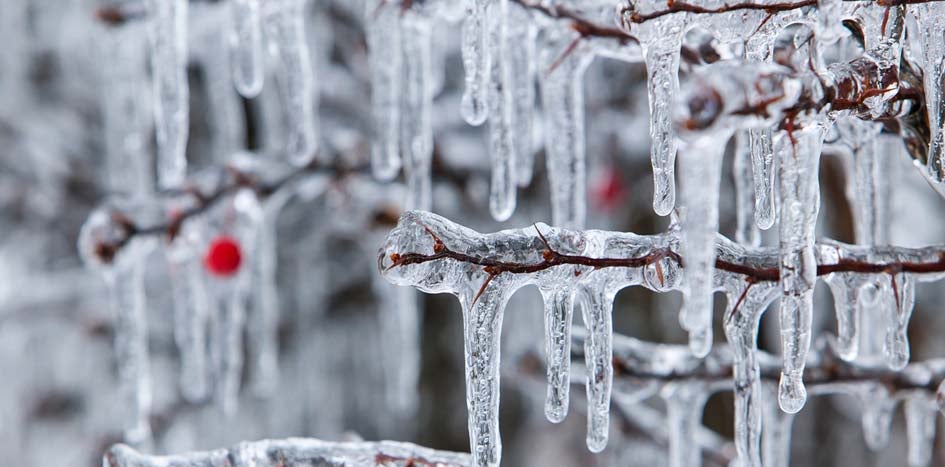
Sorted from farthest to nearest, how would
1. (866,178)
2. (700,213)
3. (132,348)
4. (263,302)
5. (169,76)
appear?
(263,302), (132,348), (169,76), (866,178), (700,213)

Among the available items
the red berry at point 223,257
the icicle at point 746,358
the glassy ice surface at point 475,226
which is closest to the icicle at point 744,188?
Answer: the glassy ice surface at point 475,226

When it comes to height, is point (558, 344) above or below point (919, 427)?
above

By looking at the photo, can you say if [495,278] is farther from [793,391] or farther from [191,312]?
[191,312]

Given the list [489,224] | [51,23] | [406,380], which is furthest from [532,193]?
[51,23]

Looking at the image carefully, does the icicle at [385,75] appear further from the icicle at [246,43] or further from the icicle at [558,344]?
the icicle at [558,344]

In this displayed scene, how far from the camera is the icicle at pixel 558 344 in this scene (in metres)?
0.85

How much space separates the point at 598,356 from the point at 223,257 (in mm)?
939

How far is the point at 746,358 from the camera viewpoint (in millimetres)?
883

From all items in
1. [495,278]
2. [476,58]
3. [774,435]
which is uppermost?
[476,58]

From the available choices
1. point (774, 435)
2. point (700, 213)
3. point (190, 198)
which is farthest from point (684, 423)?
point (190, 198)

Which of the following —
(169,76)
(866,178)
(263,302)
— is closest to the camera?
(866,178)

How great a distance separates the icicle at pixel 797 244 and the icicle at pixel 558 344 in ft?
0.61

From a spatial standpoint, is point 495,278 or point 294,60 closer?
point 495,278

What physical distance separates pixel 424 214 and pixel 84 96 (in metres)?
2.41
